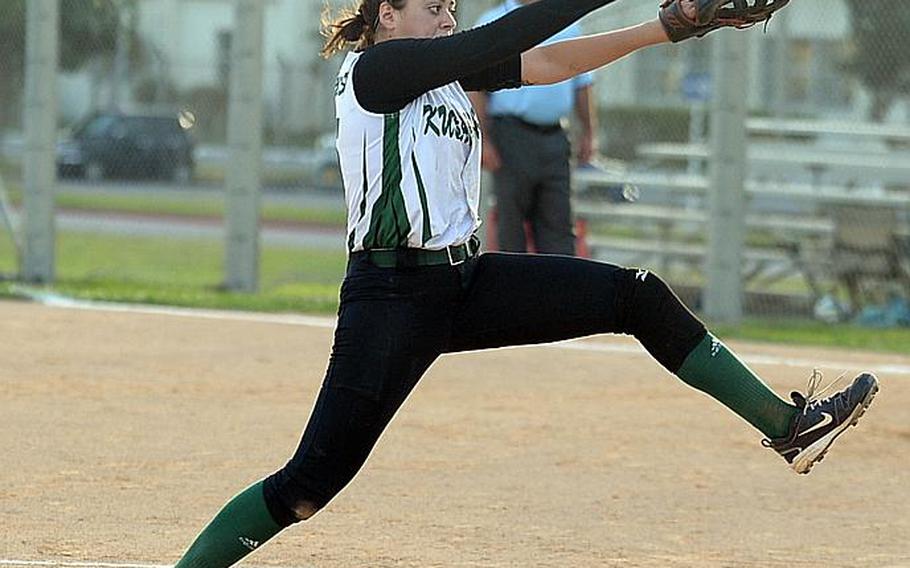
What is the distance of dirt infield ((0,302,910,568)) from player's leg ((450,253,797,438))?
1.01m

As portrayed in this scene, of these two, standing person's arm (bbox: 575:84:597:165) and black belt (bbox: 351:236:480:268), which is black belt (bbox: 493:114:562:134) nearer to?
standing person's arm (bbox: 575:84:597:165)

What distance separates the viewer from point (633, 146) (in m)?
17.5

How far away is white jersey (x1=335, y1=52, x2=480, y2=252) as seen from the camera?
190 inches

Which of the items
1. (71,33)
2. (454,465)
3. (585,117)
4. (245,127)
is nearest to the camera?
(454,465)

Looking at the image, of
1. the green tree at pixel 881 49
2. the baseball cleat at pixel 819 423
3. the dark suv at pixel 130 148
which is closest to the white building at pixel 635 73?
the green tree at pixel 881 49

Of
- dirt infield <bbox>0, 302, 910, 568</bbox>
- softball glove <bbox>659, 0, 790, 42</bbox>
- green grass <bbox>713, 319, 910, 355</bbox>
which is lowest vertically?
green grass <bbox>713, 319, 910, 355</bbox>

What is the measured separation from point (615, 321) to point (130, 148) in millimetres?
12913

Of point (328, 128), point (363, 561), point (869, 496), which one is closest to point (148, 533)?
point (363, 561)

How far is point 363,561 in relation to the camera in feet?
18.8

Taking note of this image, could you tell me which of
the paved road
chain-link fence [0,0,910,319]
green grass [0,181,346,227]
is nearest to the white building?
chain-link fence [0,0,910,319]

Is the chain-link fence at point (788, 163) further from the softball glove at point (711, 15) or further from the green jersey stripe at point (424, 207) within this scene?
the green jersey stripe at point (424, 207)

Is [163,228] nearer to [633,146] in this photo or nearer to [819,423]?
[633,146]

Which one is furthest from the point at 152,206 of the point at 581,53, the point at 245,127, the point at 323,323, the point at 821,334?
the point at 581,53

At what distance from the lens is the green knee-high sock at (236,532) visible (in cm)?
486
